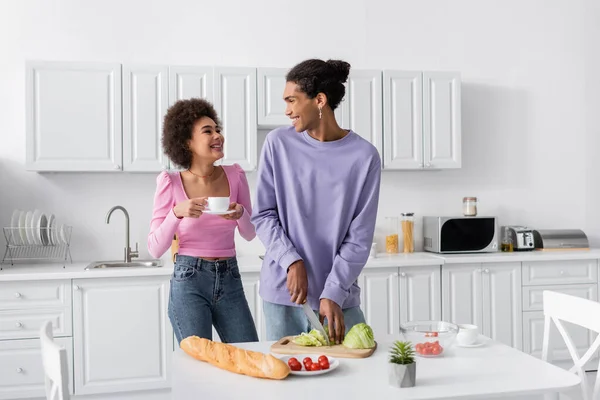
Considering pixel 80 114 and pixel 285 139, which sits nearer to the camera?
pixel 285 139

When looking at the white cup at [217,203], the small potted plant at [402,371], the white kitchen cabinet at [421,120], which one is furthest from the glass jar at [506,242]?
the small potted plant at [402,371]

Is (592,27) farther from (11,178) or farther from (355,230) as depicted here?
(11,178)

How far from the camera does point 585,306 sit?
6.31 ft

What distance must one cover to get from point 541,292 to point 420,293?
2.58 ft

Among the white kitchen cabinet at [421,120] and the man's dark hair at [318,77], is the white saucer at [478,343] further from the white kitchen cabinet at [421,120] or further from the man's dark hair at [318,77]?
the white kitchen cabinet at [421,120]

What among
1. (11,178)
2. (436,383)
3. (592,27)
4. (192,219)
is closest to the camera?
(436,383)

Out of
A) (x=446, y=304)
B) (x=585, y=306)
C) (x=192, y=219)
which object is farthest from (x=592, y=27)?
(x=192, y=219)

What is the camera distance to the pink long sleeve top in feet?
7.21

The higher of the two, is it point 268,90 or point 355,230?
point 268,90

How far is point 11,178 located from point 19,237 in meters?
0.37

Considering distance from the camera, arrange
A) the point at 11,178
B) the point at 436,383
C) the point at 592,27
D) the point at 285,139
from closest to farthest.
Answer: the point at 436,383 → the point at 285,139 → the point at 11,178 → the point at 592,27

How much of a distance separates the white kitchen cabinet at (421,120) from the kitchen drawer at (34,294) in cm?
199

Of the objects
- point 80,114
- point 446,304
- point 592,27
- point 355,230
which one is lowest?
point 446,304

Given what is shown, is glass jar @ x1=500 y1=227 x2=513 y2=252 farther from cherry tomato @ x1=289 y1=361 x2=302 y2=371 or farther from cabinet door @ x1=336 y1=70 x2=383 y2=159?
cherry tomato @ x1=289 y1=361 x2=302 y2=371
